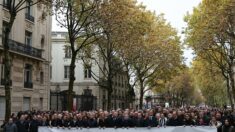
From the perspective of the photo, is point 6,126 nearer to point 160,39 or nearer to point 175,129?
point 175,129

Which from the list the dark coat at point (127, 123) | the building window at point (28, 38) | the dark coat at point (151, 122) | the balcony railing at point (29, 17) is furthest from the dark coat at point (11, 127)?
the balcony railing at point (29, 17)

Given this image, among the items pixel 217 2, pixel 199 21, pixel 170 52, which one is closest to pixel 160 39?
pixel 170 52

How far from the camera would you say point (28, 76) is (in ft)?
147

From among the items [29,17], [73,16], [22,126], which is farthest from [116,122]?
[29,17]

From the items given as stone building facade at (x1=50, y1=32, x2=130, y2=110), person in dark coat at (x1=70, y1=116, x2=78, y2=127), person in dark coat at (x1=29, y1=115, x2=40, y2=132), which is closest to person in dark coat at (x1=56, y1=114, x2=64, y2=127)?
person in dark coat at (x1=70, y1=116, x2=78, y2=127)

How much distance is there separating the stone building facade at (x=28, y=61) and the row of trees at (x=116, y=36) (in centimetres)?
178

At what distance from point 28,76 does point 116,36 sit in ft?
35.9

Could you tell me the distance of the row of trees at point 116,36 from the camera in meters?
32.0

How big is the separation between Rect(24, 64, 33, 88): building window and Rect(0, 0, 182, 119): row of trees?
459 centimetres

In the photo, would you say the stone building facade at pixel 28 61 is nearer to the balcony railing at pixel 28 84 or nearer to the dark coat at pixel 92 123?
the balcony railing at pixel 28 84

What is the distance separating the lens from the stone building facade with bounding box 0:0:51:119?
133ft

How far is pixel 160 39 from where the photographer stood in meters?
52.4

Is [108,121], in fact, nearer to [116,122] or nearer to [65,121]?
[116,122]

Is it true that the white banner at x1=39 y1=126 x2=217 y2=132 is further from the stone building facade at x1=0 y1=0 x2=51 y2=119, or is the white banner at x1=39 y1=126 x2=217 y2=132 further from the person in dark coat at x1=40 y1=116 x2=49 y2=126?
the stone building facade at x1=0 y1=0 x2=51 y2=119
